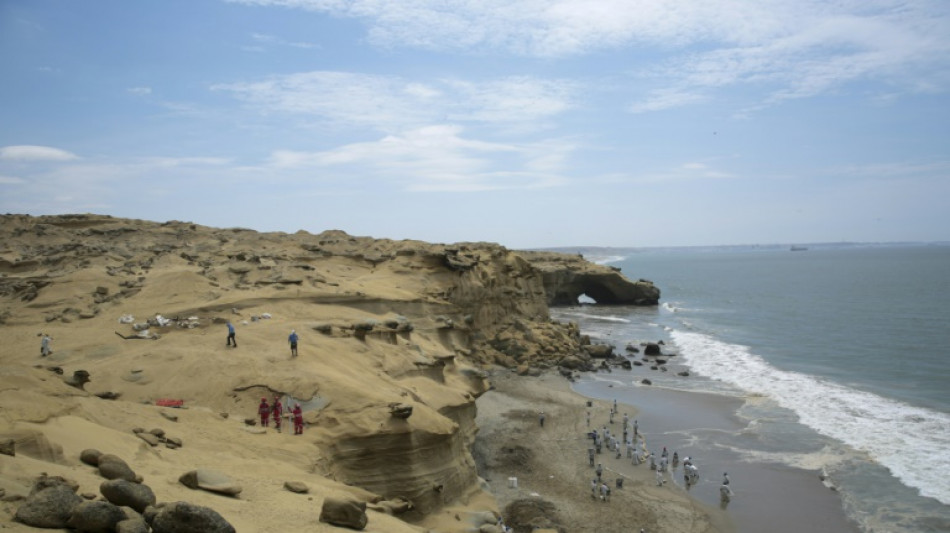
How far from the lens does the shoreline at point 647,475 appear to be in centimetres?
1934

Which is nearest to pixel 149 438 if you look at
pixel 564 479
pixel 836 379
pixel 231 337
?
pixel 231 337

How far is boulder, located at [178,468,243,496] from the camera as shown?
9.70 meters

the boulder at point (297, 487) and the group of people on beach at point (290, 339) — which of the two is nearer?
the boulder at point (297, 487)

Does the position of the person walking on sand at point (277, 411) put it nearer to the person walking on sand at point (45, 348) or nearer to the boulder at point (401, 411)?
the boulder at point (401, 411)

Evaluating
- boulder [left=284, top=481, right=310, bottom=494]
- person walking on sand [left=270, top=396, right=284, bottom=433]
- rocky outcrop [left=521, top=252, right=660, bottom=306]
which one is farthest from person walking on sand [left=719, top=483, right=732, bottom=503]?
rocky outcrop [left=521, top=252, right=660, bottom=306]

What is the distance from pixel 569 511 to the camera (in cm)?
1953

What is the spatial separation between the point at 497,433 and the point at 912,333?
3884 cm

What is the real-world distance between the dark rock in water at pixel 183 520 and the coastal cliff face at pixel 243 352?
1480mm

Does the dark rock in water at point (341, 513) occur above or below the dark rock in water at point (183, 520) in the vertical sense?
below

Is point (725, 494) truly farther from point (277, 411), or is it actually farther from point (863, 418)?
point (277, 411)

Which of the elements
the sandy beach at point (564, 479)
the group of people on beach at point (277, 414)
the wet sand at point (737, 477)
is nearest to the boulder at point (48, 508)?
the group of people on beach at point (277, 414)

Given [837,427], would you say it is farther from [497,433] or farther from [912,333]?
[912,333]

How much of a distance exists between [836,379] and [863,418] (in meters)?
8.59

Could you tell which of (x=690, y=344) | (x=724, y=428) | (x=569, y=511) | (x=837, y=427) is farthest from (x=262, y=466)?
(x=690, y=344)
